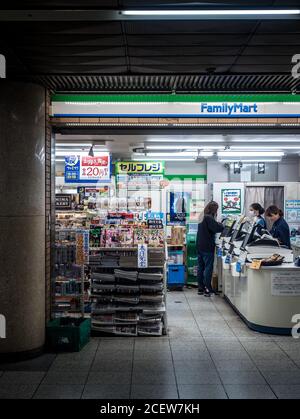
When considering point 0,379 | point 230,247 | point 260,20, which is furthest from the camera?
point 230,247

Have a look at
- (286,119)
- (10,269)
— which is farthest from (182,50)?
(10,269)

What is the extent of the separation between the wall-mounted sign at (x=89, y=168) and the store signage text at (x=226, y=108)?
15.8 feet

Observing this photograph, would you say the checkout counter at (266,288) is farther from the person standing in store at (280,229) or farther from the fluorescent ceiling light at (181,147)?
the fluorescent ceiling light at (181,147)

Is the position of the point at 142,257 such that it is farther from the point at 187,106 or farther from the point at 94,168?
the point at 94,168

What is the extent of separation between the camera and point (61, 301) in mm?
6633

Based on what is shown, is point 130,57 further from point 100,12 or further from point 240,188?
point 240,188

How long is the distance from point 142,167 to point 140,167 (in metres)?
0.05

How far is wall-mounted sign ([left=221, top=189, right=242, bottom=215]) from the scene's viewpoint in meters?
11.5

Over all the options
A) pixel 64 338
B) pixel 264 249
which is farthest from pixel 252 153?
pixel 64 338

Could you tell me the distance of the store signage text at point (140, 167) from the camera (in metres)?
11.3

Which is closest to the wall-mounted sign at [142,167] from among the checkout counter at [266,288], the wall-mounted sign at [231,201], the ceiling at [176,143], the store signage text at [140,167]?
the store signage text at [140,167]

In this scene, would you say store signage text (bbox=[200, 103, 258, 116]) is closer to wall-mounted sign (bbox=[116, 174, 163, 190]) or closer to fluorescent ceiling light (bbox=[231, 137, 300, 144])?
fluorescent ceiling light (bbox=[231, 137, 300, 144])

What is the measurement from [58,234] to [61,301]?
0.94 m

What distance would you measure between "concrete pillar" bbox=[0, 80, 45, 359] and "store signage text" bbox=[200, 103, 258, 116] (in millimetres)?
2121
